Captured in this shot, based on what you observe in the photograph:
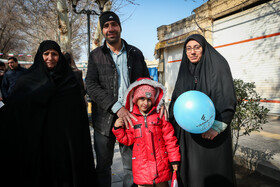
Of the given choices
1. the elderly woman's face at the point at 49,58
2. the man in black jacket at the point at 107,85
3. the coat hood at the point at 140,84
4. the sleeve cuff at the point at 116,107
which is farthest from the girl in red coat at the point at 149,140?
the elderly woman's face at the point at 49,58

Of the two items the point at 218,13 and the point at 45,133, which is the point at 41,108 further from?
the point at 218,13

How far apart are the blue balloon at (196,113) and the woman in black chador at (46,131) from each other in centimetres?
133

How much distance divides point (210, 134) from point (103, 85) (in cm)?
136

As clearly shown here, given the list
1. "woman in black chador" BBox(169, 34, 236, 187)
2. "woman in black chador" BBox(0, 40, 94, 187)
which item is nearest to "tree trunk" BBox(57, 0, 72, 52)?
"woman in black chador" BBox(0, 40, 94, 187)

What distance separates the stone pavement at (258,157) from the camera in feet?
10.7

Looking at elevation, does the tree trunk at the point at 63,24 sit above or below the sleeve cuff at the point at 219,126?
above

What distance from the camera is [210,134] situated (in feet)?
6.35

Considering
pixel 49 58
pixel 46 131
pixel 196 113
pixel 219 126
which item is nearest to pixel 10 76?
pixel 49 58

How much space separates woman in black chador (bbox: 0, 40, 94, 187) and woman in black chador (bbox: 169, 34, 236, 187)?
1.24 m

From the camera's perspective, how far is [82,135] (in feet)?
8.03

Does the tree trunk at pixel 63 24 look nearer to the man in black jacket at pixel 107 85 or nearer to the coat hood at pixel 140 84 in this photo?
the man in black jacket at pixel 107 85

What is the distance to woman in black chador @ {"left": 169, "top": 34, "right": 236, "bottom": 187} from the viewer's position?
1.96 meters

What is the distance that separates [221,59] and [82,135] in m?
1.86

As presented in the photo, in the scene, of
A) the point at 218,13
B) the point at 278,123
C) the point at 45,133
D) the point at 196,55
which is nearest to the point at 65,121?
the point at 45,133
